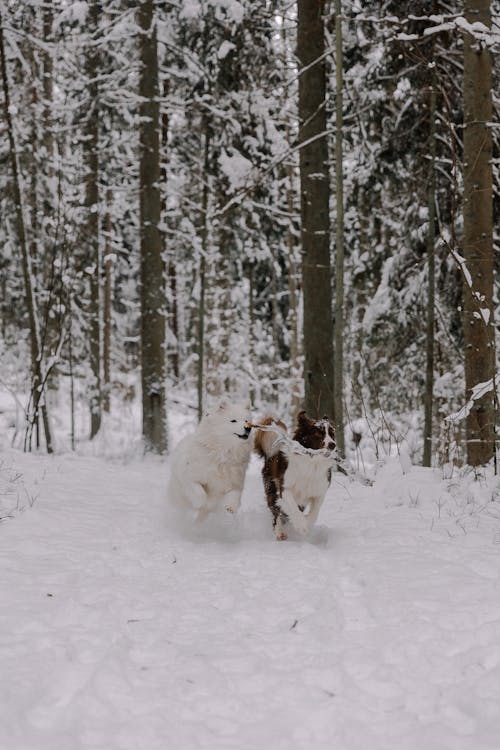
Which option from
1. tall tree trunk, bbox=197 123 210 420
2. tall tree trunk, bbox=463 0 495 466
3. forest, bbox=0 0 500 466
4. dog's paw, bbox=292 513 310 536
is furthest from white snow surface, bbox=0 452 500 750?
tall tree trunk, bbox=197 123 210 420

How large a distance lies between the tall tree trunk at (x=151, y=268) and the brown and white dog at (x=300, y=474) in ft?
20.4

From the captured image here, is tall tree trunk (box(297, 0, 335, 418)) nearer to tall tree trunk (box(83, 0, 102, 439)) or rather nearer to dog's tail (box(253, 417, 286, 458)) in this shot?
dog's tail (box(253, 417, 286, 458))

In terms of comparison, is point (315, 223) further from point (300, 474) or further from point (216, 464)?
point (300, 474)

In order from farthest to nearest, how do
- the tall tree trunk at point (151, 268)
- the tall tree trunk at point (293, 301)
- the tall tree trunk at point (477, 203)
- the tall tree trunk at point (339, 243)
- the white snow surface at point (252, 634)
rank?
the tall tree trunk at point (293, 301)
the tall tree trunk at point (151, 268)
the tall tree trunk at point (339, 243)
the tall tree trunk at point (477, 203)
the white snow surface at point (252, 634)

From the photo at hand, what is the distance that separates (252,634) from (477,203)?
566 cm

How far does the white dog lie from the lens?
555cm

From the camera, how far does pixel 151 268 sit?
37.8 feet

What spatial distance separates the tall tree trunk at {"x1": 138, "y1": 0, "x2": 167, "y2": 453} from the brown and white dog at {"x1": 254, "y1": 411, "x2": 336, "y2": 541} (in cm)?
620

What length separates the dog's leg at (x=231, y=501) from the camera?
18.0 ft

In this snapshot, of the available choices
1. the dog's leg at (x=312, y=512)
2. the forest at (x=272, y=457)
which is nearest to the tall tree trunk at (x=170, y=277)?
the forest at (x=272, y=457)

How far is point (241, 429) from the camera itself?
5539 millimetres

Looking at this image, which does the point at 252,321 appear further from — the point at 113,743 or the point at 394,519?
the point at 113,743

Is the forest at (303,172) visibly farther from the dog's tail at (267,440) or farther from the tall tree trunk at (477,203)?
the dog's tail at (267,440)

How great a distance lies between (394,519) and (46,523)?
290cm
